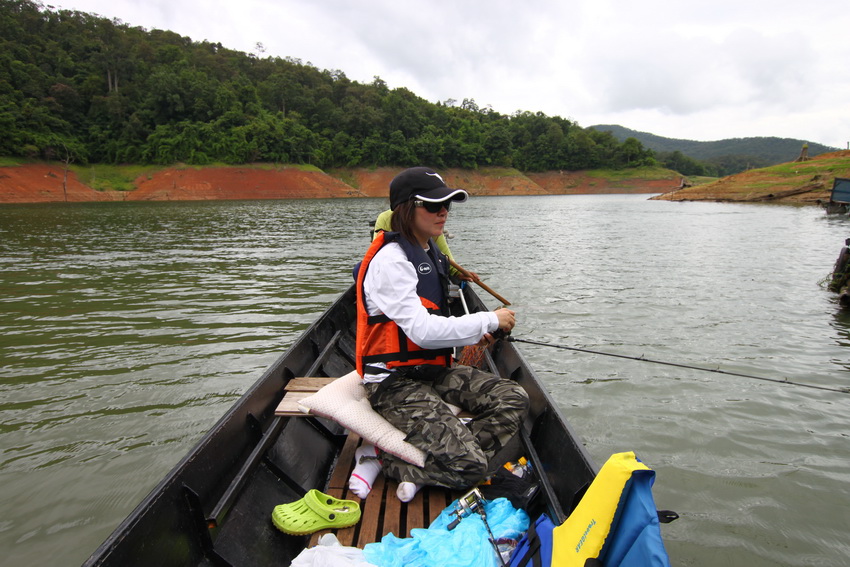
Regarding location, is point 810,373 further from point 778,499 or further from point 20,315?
point 20,315

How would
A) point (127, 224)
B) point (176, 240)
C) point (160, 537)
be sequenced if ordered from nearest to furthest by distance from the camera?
point (160, 537) < point (176, 240) < point (127, 224)

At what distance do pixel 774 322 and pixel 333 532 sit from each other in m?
10.2

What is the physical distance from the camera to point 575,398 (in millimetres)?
6316

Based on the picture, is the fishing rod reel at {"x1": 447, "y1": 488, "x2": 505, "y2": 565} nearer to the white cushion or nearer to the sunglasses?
the white cushion

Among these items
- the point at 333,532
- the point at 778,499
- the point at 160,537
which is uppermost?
the point at 160,537

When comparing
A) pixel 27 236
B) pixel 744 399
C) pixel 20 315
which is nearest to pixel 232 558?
pixel 744 399

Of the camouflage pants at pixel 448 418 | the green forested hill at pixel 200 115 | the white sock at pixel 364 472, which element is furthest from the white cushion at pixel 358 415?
the green forested hill at pixel 200 115

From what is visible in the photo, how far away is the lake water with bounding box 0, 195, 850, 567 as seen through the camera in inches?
163

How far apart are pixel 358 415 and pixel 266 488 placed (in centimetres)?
80

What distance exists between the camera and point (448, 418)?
318 cm

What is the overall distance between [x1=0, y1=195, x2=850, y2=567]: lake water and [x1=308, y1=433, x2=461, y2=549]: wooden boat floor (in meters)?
2.18

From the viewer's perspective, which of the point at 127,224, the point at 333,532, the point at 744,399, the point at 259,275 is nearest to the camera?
the point at 333,532

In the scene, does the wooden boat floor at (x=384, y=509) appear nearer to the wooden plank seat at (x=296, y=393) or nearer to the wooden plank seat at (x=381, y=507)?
the wooden plank seat at (x=381, y=507)

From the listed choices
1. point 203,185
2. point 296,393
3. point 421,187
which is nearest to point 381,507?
point 296,393
